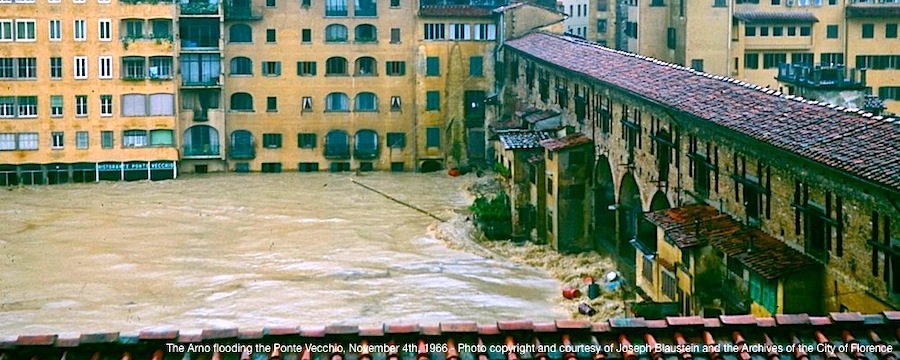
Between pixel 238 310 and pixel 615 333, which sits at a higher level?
pixel 615 333

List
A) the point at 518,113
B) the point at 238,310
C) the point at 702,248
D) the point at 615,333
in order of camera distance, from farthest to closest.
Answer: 1. the point at 518,113
2. the point at 238,310
3. the point at 702,248
4. the point at 615,333

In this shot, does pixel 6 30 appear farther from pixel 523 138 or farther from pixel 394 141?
pixel 523 138

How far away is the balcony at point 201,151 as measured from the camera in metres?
69.9

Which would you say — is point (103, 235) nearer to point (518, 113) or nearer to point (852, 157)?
point (518, 113)

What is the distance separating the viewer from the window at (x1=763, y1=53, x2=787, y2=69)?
228ft

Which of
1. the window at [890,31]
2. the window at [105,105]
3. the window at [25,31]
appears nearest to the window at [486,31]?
the window at [105,105]

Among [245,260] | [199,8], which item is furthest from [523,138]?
[199,8]

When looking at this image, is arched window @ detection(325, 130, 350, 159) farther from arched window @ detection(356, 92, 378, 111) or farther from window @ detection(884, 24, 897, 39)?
window @ detection(884, 24, 897, 39)

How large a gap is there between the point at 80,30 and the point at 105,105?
4213 mm

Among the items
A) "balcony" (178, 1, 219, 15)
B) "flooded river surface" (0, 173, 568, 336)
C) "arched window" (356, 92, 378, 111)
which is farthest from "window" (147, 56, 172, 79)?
"arched window" (356, 92, 378, 111)

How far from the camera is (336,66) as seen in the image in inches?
2805

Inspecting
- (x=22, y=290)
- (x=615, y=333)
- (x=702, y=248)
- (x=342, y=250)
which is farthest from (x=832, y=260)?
(x=22, y=290)

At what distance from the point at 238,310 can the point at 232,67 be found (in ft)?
101

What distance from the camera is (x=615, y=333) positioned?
593 inches
